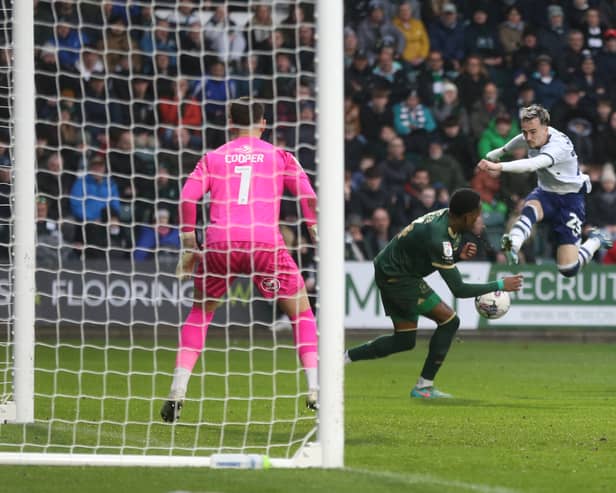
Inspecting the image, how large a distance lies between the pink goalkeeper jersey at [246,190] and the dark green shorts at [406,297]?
193 cm

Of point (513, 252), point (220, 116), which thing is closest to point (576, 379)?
point (513, 252)

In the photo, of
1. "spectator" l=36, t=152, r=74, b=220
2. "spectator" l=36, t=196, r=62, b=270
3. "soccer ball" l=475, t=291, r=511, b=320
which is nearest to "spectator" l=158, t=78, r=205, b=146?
"spectator" l=36, t=152, r=74, b=220

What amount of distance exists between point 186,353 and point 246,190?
110 cm

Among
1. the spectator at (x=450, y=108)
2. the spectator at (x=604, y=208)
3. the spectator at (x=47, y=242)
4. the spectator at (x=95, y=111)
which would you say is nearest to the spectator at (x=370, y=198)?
the spectator at (x=450, y=108)

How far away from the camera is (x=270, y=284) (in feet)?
27.1

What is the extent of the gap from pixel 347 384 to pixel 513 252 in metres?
1.91

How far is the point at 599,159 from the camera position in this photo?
19391mm

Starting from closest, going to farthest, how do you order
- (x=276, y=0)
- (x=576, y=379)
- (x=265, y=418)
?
(x=276, y=0), (x=265, y=418), (x=576, y=379)

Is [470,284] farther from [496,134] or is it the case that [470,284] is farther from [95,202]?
[496,134]

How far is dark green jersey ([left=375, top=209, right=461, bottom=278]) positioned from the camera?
928 centimetres

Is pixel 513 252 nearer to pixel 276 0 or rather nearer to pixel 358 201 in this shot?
pixel 276 0

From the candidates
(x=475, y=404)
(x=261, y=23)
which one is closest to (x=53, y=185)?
(x=261, y=23)

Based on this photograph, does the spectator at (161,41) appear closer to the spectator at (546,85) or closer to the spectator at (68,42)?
the spectator at (68,42)

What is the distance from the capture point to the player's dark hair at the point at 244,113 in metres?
8.23
